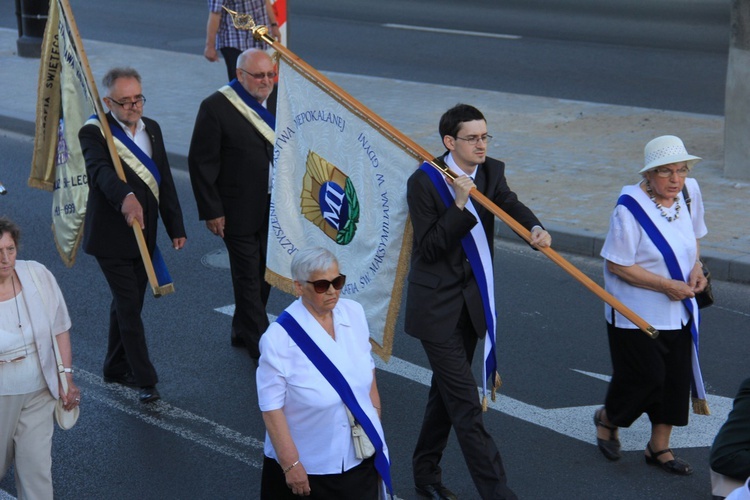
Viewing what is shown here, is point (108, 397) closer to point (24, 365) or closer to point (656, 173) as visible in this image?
point (24, 365)

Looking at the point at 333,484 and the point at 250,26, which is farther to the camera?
the point at 250,26

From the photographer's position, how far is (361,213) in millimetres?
6203

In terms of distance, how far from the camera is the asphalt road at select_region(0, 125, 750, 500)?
243 inches

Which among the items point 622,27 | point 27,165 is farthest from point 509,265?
point 622,27

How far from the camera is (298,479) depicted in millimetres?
4547

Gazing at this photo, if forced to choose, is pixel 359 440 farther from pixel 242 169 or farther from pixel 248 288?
pixel 242 169

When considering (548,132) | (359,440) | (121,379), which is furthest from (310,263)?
(548,132)

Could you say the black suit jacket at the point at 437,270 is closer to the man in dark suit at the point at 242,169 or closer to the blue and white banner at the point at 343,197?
the blue and white banner at the point at 343,197

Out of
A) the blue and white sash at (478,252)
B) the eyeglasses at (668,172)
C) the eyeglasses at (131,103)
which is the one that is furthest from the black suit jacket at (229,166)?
the eyeglasses at (668,172)

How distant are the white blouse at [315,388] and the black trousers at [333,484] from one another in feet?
0.13

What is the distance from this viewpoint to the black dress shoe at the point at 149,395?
7176mm

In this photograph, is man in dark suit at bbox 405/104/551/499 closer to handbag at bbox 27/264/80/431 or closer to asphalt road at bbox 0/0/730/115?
handbag at bbox 27/264/80/431

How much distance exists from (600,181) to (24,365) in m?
7.58

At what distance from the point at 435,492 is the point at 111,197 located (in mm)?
2622
